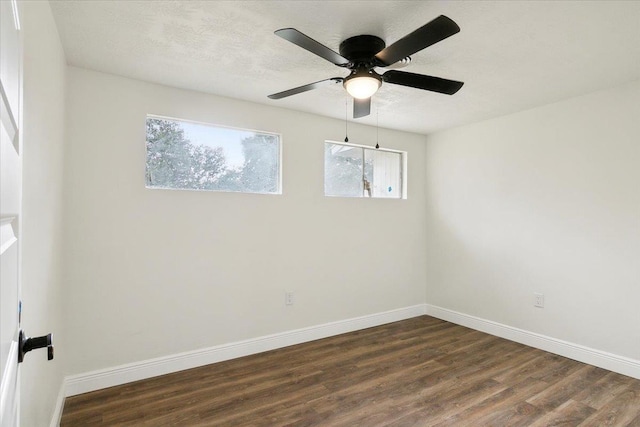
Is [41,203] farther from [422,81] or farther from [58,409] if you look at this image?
[422,81]

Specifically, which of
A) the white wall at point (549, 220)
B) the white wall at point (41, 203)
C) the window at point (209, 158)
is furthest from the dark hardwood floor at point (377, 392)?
the window at point (209, 158)

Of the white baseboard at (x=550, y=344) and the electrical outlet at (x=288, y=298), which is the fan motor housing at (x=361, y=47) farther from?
the white baseboard at (x=550, y=344)

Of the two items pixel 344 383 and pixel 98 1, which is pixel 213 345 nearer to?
pixel 344 383

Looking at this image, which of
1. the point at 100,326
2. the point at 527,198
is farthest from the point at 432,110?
the point at 100,326

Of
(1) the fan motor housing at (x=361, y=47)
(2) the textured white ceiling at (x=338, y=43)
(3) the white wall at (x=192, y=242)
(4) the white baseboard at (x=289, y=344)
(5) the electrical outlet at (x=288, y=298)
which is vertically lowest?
(4) the white baseboard at (x=289, y=344)

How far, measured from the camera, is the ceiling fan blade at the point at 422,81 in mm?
2066

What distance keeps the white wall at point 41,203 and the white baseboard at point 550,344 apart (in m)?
3.96

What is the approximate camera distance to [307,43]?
1.71 metres

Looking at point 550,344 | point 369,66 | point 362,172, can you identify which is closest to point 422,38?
point 369,66

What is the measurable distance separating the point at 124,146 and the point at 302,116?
5.64 feet

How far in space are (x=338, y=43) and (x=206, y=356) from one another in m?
2.74

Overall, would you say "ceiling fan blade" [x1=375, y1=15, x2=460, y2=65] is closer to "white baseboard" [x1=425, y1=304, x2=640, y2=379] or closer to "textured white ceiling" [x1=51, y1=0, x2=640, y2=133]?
"textured white ceiling" [x1=51, y1=0, x2=640, y2=133]

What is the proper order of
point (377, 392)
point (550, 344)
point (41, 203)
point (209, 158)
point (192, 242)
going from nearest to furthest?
point (41, 203), point (377, 392), point (192, 242), point (209, 158), point (550, 344)

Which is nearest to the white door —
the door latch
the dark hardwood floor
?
the door latch
